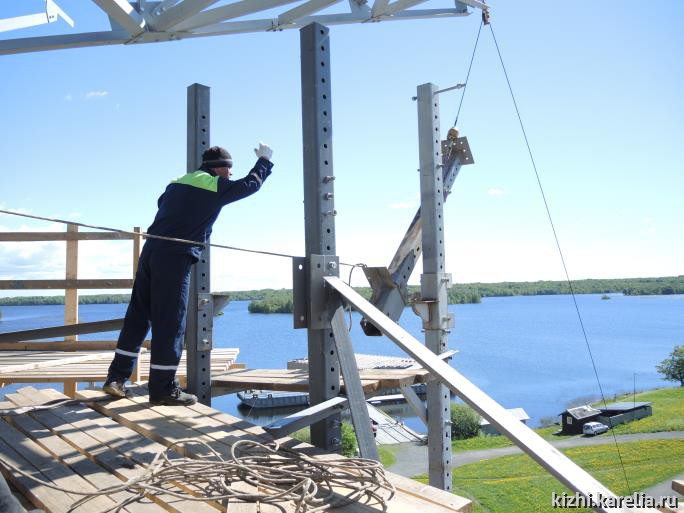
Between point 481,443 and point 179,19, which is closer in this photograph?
point 179,19

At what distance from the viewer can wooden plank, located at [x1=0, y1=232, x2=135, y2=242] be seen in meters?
6.53

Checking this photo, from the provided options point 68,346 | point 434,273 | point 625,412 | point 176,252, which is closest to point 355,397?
point 176,252

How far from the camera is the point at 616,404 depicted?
5153cm

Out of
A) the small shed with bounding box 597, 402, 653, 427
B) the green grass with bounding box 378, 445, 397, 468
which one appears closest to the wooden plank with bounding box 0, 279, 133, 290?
the green grass with bounding box 378, 445, 397, 468

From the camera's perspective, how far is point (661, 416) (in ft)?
167

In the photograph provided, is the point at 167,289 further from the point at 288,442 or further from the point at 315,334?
the point at 288,442

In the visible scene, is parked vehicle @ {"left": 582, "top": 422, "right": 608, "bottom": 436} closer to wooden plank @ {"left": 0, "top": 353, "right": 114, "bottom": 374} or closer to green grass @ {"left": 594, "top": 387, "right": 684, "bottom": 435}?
green grass @ {"left": 594, "top": 387, "right": 684, "bottom": 435}

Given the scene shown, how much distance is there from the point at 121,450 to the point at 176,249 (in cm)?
126

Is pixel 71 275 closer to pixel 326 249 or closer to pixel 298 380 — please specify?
pixel 298 380

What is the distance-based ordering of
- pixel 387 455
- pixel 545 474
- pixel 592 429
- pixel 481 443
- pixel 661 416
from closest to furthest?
pixel 545 474 < pixel 387 455 < pixel 481 443 < pixel 592 429 < pixel 661 416

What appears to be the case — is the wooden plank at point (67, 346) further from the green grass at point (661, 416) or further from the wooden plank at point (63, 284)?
the green grass at point (661, 416)

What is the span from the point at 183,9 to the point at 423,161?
2286mm

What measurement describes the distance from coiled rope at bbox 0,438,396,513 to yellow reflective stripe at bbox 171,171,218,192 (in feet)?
5.57

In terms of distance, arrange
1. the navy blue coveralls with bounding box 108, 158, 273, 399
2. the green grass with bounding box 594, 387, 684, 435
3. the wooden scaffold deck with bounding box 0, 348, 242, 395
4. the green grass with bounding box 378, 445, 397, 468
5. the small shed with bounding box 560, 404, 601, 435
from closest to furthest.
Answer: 1. the navy blue coveralls with bounding box 108, 158, 273, 399
2. the wooden scaffold deck with bounding box 0, 348, 242, 395
3. the green grass with bounding box 378, 445, 397, 468
4. the green grass with bounding box 594, 387, 684, 435
5. the small shed with bounding box 560, 404, 601, 435
